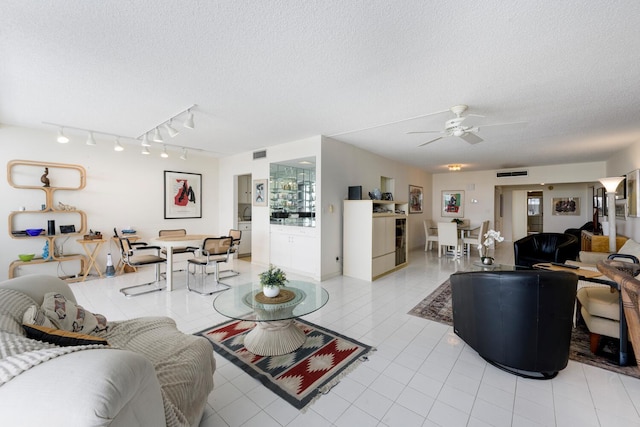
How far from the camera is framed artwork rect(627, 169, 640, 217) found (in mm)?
4281

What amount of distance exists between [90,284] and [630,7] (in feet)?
22.8

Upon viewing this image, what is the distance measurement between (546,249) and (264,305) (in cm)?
538

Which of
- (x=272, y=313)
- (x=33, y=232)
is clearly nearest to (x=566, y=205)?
(x=272, y=313)

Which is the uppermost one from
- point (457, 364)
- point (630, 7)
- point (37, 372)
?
point (630, 7)

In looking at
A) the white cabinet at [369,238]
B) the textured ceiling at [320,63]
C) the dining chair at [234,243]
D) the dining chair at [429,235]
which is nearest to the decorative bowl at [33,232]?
the textured ceiling at [320,63]

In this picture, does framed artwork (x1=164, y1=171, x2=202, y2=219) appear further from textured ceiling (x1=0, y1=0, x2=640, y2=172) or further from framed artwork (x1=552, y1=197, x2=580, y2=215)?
framed artwork (x1=552, y1=197, x2=580, y2=215)

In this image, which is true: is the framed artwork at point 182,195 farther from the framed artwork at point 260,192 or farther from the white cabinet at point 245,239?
the framed artwork at point 260,192

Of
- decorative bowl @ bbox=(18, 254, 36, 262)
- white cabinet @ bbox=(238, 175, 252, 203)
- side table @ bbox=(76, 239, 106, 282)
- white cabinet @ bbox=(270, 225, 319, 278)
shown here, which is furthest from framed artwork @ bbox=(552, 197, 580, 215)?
decorative bowl @ bbox=(18, 254, 36, 262)

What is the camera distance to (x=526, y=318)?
1.99 m

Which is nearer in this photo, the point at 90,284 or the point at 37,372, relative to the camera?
the point at 37,372

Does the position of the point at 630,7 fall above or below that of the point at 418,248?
above

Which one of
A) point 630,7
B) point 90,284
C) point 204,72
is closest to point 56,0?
point 204,72

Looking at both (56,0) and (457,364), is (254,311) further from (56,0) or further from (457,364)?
(56,0)

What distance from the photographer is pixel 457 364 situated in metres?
2.28
